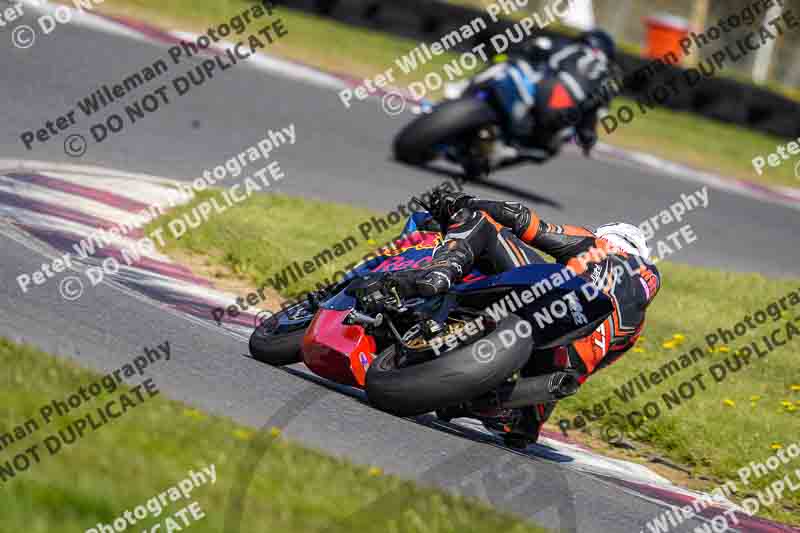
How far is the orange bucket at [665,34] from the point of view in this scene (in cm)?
2161

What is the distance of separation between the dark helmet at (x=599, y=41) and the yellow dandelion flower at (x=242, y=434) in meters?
8.49

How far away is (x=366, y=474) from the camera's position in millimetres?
4391

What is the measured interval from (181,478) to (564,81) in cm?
876

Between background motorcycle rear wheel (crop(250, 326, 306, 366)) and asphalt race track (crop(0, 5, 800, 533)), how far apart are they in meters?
0.08

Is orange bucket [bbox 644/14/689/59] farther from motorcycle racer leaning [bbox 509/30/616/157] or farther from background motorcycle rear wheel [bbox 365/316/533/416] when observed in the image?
background motorcycle rear wheel [bbox 365/316/533/416]

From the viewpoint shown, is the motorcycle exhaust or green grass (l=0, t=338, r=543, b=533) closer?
green grass (l=0, t=338, r=543, b=533)

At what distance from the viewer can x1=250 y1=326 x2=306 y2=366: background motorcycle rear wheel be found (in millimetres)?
5746

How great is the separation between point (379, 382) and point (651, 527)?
4.15 feet

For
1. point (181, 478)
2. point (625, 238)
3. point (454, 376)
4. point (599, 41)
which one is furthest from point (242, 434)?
point (599, 41)

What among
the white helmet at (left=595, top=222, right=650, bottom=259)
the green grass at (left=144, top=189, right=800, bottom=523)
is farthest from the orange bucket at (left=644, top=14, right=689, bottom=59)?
the white helmet at (left=595, top=222, right=650, bottom=259)

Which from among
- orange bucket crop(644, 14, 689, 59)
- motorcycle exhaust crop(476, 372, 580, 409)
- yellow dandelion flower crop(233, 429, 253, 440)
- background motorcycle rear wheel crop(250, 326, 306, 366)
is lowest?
orange bucket crop(644, 14, 689, 59)

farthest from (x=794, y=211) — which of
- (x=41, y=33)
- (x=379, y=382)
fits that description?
(x=379, y=382)

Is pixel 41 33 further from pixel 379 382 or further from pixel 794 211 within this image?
pixel 794 211

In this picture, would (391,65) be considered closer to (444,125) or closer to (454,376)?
(444,125)
